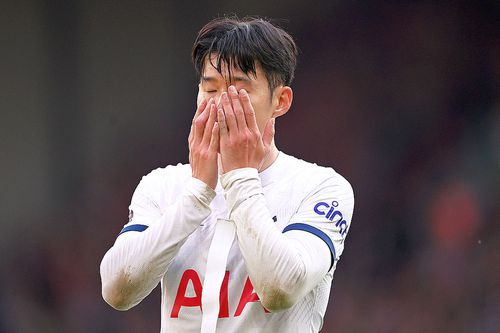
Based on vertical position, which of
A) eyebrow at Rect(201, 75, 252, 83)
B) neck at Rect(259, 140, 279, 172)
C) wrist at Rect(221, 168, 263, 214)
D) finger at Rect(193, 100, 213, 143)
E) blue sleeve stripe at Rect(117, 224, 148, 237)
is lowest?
blue sleeve stripe at Rect(117, 224, 148, 237)

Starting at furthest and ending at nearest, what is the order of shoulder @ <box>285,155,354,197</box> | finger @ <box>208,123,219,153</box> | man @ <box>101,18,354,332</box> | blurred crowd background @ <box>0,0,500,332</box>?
blurred crowd background @ <box>0,0,500,332</box>
shoulder @ <box>285,155,354,197</box>
finger @ <box>208,123,219,153</box>
man @ <box>101,18,354,332</box>

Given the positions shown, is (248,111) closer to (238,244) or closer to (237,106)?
(237,106)

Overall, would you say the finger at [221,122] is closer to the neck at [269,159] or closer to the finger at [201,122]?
the finger at [201,122]

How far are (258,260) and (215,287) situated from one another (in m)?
0.20

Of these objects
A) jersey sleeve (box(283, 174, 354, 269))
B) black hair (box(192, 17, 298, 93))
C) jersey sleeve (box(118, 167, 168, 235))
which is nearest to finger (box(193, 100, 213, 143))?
black hair (box(192, 17, 298, 93))

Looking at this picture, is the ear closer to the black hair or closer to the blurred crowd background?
the black hair

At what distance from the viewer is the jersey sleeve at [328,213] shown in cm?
250

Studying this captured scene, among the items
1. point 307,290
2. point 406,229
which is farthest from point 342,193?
point 406,229

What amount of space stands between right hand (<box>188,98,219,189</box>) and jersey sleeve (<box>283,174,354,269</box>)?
24cm

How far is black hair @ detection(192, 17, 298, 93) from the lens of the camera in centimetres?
256

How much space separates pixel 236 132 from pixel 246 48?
25 cm

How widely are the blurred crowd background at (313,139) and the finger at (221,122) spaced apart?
2.55m

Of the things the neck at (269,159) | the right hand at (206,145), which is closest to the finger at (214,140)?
the right hand at (206,145)

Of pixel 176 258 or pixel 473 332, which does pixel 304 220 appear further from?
pixel 473 332
